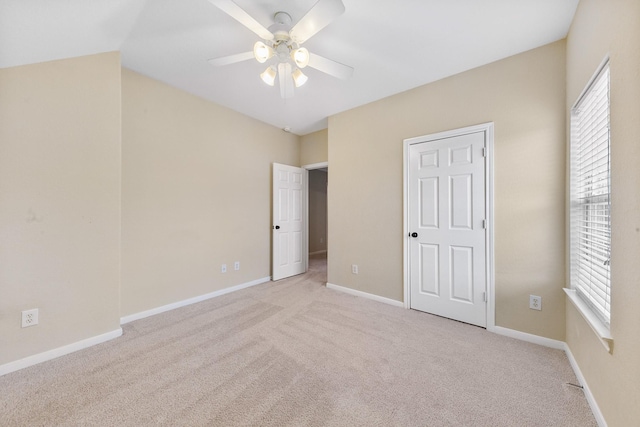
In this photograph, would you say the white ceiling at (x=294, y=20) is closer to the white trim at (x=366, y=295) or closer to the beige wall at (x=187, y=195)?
the beige wall at (x=187, y=195)

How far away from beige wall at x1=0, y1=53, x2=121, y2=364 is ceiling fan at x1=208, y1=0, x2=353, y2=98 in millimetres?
1254

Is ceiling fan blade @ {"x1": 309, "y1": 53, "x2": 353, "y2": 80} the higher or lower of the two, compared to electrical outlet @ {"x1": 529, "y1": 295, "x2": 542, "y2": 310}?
higher

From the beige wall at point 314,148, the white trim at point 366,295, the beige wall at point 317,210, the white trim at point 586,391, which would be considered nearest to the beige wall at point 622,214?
the white trim at point 586,391

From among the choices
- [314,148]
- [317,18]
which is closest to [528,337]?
[317,18]

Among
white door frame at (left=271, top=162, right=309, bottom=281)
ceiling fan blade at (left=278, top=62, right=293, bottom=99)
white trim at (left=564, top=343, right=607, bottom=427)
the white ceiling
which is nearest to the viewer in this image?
white trim at (left=564, top=343, right=607, bottom=427)

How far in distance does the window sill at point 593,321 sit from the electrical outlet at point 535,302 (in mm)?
257

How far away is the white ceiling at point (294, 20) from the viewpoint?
1.64 meters

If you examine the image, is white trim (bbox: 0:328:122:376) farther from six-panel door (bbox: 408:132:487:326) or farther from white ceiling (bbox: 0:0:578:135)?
six-panel door (bbox: 408:132:487:326)

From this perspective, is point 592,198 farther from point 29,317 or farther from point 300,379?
point 29,317

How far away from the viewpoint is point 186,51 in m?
2.18

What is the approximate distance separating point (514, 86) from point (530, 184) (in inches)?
36.3

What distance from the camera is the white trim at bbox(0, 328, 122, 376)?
1.73 m

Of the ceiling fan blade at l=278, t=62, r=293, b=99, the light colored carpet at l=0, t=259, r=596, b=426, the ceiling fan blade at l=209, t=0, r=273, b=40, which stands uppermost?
the ceiling fan blade at l=209, t=0, r=273, b=40

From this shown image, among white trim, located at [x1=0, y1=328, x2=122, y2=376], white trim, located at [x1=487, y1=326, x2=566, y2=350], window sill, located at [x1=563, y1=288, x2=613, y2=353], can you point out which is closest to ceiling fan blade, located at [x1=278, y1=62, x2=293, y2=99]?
window sill, located at [x1=563, y1=288, x2=613, y2=353]
